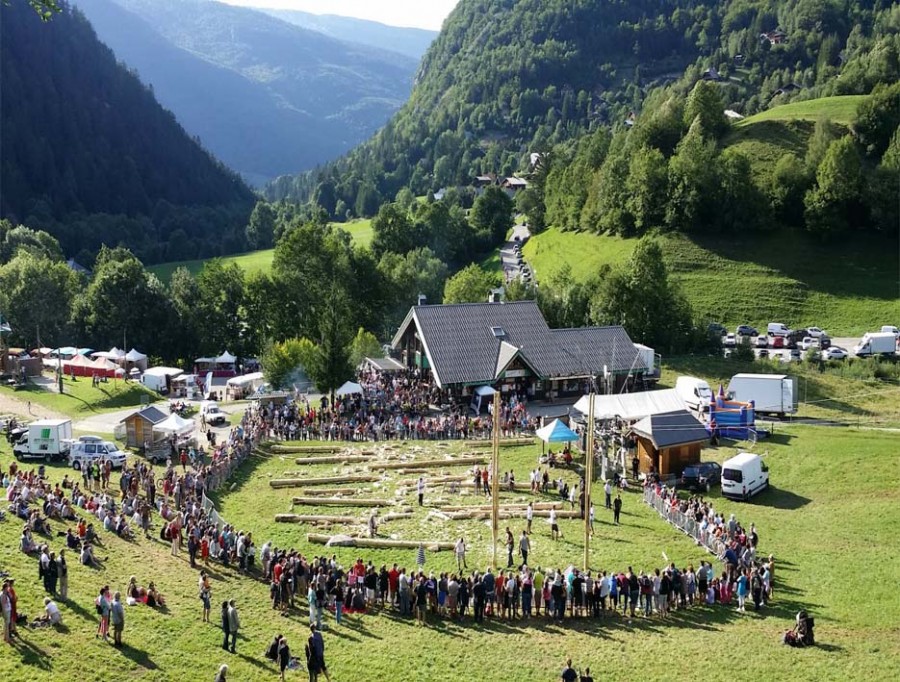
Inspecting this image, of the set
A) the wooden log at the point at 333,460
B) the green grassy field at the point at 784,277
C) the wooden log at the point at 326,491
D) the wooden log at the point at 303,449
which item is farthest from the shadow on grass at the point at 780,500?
the green grassy field at the point at 784,277

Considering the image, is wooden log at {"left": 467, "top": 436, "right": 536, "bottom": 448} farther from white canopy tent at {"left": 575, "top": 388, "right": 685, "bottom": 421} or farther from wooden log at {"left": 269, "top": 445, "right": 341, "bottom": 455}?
wooden log at {"left": 269, "top": 445, "right": 341, "bottom": 455}

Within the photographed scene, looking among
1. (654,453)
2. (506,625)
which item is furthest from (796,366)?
(506,625)

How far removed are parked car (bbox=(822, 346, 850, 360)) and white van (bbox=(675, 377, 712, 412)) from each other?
71.7 feet

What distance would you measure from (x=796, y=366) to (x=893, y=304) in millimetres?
21838

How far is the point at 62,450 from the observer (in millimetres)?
41656

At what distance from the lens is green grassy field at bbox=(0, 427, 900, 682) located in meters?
21.1

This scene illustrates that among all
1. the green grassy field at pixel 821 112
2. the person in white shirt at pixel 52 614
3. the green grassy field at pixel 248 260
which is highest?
the green grassy field at pixel 821 112

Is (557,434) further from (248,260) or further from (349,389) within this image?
(248,260)

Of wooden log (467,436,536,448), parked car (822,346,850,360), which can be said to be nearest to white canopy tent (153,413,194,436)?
wooden log (467,436,536,448)

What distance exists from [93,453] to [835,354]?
176 feet

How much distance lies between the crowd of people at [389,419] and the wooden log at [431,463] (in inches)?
179

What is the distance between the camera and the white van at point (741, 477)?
1407 inches

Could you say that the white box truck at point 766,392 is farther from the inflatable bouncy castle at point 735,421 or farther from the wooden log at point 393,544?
the wooden log at point 393,544

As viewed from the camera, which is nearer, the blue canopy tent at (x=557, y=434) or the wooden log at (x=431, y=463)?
the wooden log at (x=431, y=463)
